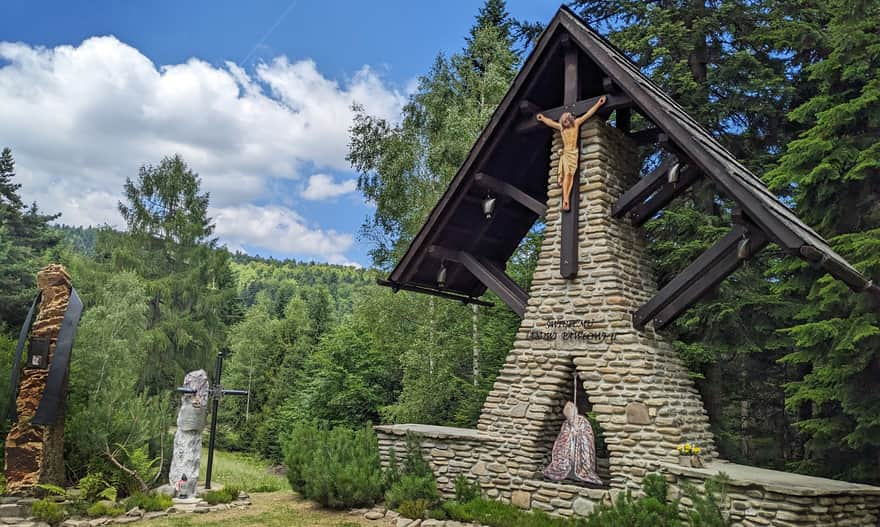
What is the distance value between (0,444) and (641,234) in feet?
34.2

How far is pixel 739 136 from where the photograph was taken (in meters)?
11.6

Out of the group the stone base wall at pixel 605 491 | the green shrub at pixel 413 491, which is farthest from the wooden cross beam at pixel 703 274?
the green shrub at pixel 413 491

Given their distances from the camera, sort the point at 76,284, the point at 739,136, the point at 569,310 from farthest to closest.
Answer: the point at 76,284 < the point at 739,136 < the point at 569,310

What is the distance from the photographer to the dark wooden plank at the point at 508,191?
8.75 m

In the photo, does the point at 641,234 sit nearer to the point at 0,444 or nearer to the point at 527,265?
the point at 527,265

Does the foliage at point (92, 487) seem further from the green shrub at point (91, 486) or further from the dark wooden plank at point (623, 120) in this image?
the dark wooden plank at point (623, 120)

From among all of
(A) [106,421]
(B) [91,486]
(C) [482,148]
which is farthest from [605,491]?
(A) [106,421]

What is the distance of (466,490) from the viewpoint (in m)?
8.09

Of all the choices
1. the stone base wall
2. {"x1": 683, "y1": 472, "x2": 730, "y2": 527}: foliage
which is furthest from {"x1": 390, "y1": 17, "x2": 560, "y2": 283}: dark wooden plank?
{"x1": 683, "y1": 472, "x2": 730, "y2": 527}: foliage

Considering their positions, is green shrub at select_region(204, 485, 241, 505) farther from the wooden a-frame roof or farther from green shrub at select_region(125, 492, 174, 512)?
the wooden a-frame roof

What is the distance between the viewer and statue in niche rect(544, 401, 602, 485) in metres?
7.58

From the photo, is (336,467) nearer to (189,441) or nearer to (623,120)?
(189,441)

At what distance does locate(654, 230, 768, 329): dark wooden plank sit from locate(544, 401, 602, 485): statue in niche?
1.55 metres

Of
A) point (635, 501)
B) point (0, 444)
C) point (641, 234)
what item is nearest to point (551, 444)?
point (635, 501)
